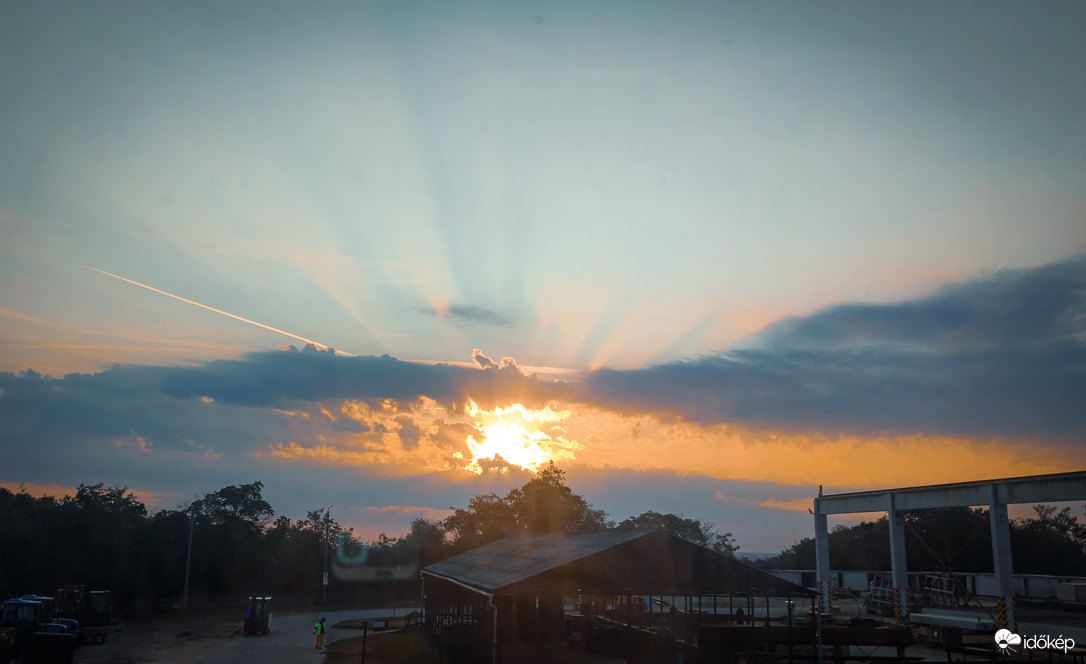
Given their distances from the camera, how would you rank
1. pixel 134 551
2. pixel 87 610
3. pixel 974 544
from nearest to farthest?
1. pixel 87 610
2. pixel 134 551
3. pixel 974 544

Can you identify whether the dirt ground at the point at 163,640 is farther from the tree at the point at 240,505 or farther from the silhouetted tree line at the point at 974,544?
the silhouetted tree line at the point at 974,544

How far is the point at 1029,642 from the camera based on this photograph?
106 ft

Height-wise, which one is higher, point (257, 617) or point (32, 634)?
point (32, 634)

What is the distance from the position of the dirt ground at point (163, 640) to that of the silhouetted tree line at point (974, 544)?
187 feet

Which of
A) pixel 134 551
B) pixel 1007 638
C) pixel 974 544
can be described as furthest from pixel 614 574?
pixel 974 544

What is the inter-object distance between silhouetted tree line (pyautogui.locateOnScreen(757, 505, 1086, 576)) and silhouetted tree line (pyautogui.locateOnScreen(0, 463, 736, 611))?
3026 cm

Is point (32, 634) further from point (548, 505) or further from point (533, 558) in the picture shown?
point (548, 505)

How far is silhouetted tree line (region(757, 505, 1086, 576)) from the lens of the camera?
229ft

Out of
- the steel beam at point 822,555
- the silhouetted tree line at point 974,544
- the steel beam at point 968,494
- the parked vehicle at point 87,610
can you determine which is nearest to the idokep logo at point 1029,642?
the steel beam at point 968,494

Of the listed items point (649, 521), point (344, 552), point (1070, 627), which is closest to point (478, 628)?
point (1070, 627)

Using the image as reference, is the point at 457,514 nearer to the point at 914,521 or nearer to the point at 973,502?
the point at 914,521

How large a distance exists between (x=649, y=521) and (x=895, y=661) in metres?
103

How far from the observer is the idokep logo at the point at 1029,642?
3016cm

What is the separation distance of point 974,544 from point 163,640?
224 feet
